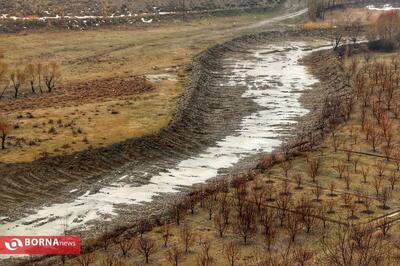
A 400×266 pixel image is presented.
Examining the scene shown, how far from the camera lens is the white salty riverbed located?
3359cm

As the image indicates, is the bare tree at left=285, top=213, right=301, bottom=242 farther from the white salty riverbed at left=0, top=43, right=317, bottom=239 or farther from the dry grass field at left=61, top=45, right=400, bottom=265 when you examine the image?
the white salty riverbed at left=0, top=43, right=317, bottom=239

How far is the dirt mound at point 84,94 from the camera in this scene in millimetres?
55056

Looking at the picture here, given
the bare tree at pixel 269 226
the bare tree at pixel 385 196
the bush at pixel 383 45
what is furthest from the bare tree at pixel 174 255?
the bush at pixel 383 45

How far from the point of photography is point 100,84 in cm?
6359

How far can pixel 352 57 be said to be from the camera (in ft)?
267

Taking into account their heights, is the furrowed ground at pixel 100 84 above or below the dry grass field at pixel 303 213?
above

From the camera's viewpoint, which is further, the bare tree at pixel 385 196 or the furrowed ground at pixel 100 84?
the furrowed ground at pixel 100 84

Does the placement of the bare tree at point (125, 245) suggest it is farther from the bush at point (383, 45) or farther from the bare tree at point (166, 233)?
the bush at point (383, 45)

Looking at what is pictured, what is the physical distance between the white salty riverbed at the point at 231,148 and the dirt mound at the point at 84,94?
34.4 ft

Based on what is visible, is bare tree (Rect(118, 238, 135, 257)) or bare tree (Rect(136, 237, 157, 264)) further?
bare tree (Rect(118, 238, 135, 257))

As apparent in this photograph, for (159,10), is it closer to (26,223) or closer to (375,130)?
(375,130)

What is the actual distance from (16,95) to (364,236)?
40.6 metres

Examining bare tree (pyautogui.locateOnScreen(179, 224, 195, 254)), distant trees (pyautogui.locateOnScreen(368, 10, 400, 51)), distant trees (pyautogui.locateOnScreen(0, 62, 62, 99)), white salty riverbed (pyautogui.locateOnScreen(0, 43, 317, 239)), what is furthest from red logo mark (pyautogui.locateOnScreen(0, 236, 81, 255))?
distant trees (pyautogui.locateOnScreen(368, 10, 400, 51))

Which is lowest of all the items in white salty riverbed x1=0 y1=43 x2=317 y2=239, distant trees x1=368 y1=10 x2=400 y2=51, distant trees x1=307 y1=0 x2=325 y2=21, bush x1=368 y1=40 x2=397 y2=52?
white salty riverbed x1=0 y1=43 x2=317 y2=239
